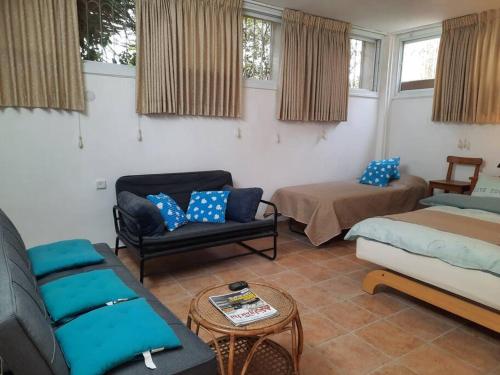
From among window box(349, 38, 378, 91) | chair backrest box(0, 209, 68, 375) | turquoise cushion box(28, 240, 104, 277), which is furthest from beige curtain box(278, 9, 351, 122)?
chair backrest box(0, 209, 68, 375)

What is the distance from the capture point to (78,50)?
303cm

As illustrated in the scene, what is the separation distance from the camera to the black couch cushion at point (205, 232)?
280 centimetres

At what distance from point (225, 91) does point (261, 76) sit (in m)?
0.69

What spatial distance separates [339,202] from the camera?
3.79m

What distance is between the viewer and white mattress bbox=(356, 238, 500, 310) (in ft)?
6.87

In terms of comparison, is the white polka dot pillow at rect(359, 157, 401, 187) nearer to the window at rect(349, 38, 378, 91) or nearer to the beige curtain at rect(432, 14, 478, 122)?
Answer: the beige curtain at rect(432, 14, 478, 122)

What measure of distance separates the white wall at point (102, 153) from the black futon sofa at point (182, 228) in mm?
249

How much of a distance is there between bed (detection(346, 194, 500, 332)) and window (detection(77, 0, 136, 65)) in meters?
2.71

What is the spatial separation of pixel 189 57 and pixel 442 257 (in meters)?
2.85

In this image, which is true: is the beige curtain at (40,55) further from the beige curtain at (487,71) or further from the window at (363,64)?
the beige curtain at (487,71)

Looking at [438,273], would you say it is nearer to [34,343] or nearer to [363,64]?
[34,343]

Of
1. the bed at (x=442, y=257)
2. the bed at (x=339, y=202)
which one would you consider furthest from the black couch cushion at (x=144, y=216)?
the bed at (x=339, y=202)

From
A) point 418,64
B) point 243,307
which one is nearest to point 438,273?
point 243,307

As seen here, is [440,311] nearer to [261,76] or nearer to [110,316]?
[110,316]
